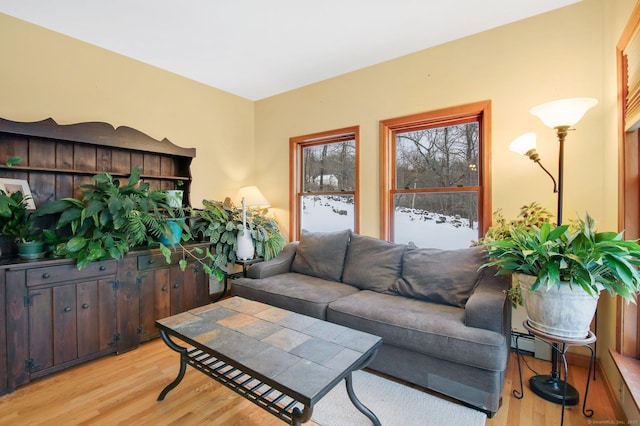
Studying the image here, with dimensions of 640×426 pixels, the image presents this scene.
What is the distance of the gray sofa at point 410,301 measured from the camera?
173cm

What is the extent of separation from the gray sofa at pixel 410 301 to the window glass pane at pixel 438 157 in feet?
2.48

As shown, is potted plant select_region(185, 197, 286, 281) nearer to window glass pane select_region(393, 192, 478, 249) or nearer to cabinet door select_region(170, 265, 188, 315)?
cabinet door select_region(170, 265, 188, 315)

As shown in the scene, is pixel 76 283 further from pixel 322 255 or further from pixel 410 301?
pixel 410 301

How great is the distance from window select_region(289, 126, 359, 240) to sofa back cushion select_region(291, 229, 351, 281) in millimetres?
369

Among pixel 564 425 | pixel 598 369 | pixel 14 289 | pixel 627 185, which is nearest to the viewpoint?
pixel 564 425

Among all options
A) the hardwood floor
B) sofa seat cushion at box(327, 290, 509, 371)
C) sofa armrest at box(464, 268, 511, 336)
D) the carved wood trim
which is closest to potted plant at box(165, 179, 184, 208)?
the carved wood trim

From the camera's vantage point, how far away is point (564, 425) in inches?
63.7

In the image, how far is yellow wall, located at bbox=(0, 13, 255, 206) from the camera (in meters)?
2.43

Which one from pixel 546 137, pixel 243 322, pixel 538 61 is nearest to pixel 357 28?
pixel 538 61

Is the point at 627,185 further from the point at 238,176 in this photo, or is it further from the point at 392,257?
the point at 238,176

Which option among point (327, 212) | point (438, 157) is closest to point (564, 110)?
point (438, 157)

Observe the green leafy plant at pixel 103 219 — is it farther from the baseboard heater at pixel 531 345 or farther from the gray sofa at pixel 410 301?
the baseboard heater at pixel 531 345

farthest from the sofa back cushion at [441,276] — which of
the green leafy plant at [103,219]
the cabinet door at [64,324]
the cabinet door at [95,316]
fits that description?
the cabinet door at [64,324]

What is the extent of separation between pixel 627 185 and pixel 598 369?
1345 mm
